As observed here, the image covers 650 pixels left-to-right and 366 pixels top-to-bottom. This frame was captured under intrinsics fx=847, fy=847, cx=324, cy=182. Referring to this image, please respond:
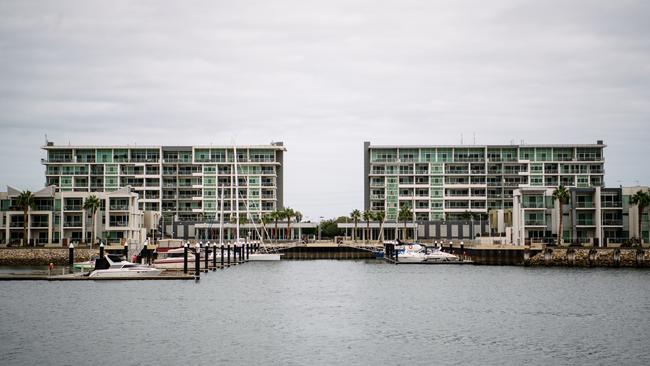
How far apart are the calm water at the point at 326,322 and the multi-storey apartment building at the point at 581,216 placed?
132 ft

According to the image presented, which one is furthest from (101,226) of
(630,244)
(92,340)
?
(92,340)

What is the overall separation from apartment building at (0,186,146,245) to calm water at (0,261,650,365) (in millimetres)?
57173

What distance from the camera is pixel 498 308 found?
6988cm

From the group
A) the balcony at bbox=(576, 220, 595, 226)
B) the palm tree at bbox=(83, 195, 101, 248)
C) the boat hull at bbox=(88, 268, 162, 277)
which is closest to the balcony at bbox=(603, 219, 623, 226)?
the balcony at bbox=(576, 220, 595, 226)

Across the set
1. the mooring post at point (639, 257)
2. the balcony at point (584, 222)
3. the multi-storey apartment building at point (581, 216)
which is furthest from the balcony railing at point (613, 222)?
the mooring post at point (639, 257)

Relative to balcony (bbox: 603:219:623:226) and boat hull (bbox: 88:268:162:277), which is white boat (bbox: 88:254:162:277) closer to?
boat hull (bbox: 88:268:162:277)

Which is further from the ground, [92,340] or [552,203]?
[552,203]

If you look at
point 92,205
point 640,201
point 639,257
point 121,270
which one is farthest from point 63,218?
point 640,201

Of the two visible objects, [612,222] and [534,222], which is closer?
[612,222]

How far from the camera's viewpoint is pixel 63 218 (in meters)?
146

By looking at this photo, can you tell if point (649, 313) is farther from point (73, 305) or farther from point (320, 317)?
point (73, 305)

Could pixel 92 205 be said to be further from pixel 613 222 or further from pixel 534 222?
pixel 613 222

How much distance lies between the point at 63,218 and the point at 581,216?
8732cm

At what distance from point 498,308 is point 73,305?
114 feet
